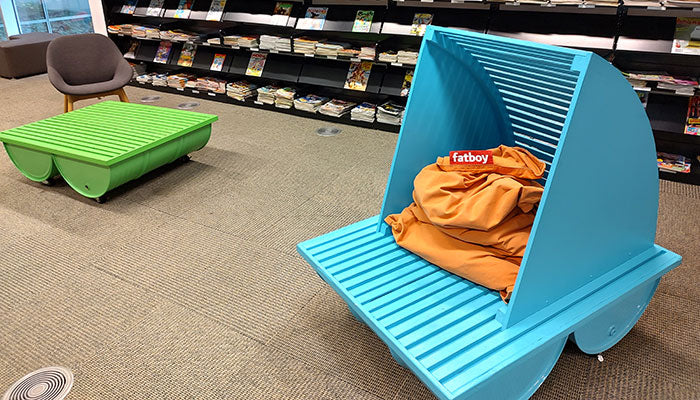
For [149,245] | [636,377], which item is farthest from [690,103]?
[149,245]

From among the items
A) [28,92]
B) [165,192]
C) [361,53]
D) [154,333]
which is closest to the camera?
[154,333]

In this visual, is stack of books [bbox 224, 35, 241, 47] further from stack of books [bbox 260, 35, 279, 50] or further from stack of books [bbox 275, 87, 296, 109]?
stack of books [bbox 275, 87, 296, 109]

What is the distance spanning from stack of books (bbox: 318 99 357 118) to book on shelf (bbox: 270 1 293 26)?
100 cm

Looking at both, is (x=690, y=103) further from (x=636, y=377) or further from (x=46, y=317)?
(x=46, y=317)

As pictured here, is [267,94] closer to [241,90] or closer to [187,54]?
[241,90]

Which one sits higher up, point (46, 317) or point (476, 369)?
point (476, 369)

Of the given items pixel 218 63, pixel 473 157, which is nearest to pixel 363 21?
pixel 218 63

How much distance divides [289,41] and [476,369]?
14.6 feet

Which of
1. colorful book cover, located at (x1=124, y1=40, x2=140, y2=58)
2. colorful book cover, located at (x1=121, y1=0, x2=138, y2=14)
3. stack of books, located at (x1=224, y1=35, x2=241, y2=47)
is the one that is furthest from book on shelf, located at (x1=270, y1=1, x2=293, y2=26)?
colorful book cover, located at (x1=124, y1=40, x2=140, y2=58)

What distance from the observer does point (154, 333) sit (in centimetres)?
235

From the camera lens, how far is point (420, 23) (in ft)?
15.2

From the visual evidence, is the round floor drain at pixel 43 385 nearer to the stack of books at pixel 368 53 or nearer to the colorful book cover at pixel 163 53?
the stack of books at pixel 368 53

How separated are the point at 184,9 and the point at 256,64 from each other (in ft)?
3.89

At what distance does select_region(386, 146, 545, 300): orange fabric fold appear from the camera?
1.78 metres
